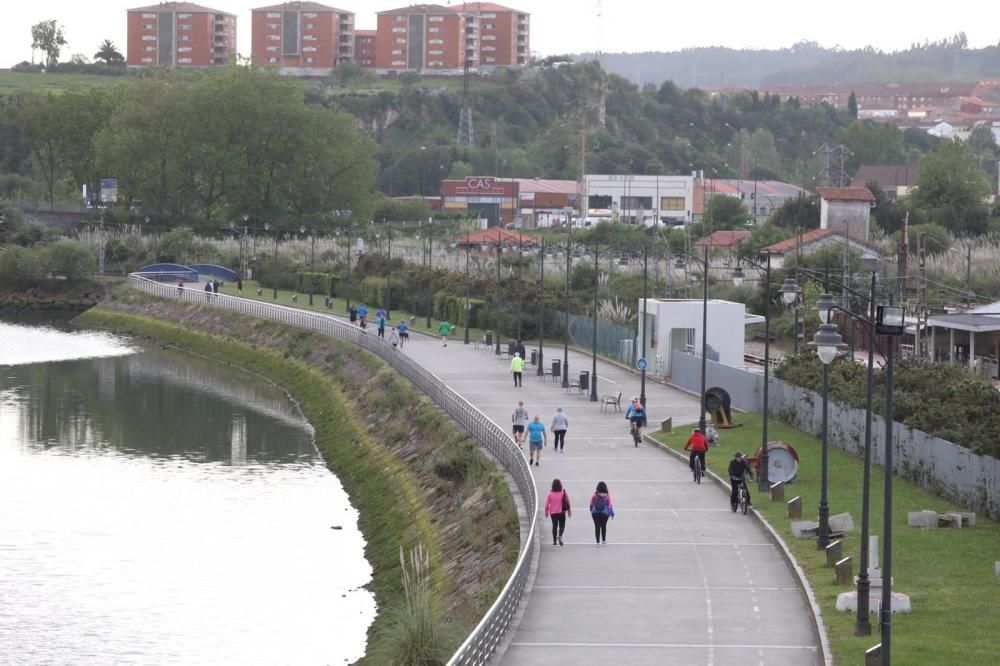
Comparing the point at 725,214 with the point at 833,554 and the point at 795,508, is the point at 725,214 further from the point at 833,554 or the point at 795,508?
the point at 833,554

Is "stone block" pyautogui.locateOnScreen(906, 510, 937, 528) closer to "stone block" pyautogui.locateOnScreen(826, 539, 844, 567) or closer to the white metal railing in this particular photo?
"stone block" pyautogui.locateOnScreen(826, 539, 844, 567)

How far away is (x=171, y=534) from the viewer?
3988cm

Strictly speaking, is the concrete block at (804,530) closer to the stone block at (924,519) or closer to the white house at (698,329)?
the stone block at (924,519)

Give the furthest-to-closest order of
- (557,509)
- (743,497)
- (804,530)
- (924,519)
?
(743,497)
(924,519)
(804,530)
(557,509)

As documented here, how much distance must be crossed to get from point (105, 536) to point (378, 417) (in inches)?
565

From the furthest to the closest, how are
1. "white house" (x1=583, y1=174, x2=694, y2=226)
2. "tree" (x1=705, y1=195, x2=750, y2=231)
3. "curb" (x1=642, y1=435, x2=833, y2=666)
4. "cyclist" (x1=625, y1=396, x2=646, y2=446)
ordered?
"white house" (x1=583, y1=174, x2=694, y2=226) → "tree" (x1=705, y1=195, x2=750, y2=231) → "cyclist" (x1=625, y1=396, x2=646, y2=446) → "curb" (x1=642, y1=435, x2=833, y2=666)

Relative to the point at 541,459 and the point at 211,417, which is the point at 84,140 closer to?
the point at 211,417

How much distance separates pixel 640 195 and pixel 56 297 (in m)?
75.6

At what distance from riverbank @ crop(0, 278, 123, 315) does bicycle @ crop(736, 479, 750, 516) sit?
79536 millimetres

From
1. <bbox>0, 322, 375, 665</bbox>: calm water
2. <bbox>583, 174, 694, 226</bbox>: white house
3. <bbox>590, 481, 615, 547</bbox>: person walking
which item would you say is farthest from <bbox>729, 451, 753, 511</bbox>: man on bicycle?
<bbox>583, 174, 694, 226</bbox>: white house

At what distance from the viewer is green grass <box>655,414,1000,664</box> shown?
22906 mm

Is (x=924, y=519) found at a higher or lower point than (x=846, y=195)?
lower

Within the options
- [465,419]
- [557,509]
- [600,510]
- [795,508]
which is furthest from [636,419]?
[557,509]

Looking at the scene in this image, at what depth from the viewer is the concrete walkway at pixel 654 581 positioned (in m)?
22.8
